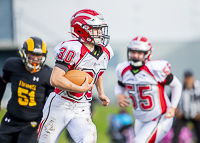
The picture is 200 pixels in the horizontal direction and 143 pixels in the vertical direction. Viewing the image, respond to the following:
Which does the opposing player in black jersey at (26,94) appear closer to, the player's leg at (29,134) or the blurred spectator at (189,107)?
the player's leg at (29,134)

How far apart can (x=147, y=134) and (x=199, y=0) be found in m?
16.1

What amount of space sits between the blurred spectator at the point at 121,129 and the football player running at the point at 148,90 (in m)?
3.44

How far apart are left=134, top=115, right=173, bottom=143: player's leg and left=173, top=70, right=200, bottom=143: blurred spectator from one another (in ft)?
11.1

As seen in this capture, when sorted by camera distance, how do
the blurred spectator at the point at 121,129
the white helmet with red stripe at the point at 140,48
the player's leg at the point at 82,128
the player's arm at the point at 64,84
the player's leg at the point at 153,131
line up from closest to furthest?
the player's arm at the point at 64,84, the player's leg at the point at 82,128, the player's leg at the point at 153,131, the white helmet with red stripe at the point at 140,48, the blurred spectator at the point at 121,129

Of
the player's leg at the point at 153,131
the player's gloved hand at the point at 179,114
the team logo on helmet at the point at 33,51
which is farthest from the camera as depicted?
the player's gloved hand at the point at 179,114

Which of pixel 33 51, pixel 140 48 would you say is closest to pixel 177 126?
pixel 140 48

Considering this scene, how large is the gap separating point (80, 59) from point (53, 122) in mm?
776

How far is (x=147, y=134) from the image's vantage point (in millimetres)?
6047

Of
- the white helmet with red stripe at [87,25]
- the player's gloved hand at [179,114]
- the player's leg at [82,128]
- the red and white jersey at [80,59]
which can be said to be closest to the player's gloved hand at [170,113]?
the red and white jersey at [80,59]

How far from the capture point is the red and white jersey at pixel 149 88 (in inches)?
244

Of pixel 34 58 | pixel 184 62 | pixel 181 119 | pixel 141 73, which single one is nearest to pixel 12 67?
pixel 34 58

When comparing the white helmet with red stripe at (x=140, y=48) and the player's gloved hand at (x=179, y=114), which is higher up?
the white helmet with red stripe at (x=140, y=48)

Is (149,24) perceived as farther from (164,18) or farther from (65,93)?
(65,93)

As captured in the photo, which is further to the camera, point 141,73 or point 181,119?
point 181,119
